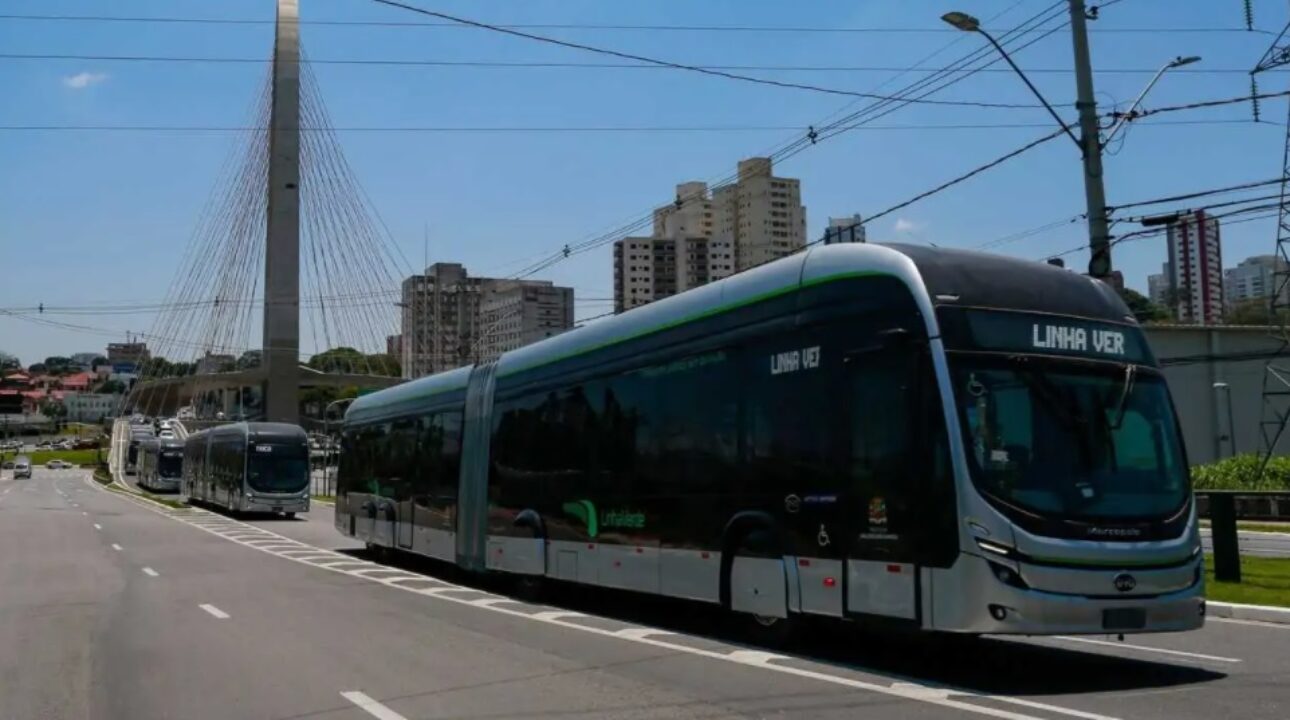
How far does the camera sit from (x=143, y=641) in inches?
514

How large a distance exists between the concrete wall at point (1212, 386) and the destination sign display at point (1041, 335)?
46.6 m

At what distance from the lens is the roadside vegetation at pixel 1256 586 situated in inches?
576

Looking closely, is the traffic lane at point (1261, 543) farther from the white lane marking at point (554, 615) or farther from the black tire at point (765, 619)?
the black tire at point (765, 619)

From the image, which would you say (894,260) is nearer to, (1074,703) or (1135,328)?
(1135,328)

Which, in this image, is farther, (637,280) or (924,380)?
(637,280)

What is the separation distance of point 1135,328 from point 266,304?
68.2 metres

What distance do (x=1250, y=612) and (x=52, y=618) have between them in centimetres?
1491

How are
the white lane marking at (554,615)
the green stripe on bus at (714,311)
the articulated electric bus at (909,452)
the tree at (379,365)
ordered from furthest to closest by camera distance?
the tree at (379,365) < the white lane marking at (554,615) < the green stripe on bus at (714,311) < the articulated electric bus at (909,452)

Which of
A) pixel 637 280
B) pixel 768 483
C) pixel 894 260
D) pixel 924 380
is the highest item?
pixel 637 280

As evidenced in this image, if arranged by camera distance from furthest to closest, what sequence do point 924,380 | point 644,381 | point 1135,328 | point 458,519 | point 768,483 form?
point 458,519 < point 644,381 < point 768,483 < point 1135,328 < point 924,380

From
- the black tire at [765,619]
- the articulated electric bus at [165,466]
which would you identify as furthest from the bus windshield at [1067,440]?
the articulated electric bus at [165,466]

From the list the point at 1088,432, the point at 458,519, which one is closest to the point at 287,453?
the point at 458,519

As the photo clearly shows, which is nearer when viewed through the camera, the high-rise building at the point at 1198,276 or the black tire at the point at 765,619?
the black tire at the point at 765,619

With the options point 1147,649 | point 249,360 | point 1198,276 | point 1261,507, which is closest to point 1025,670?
point 1147,649
